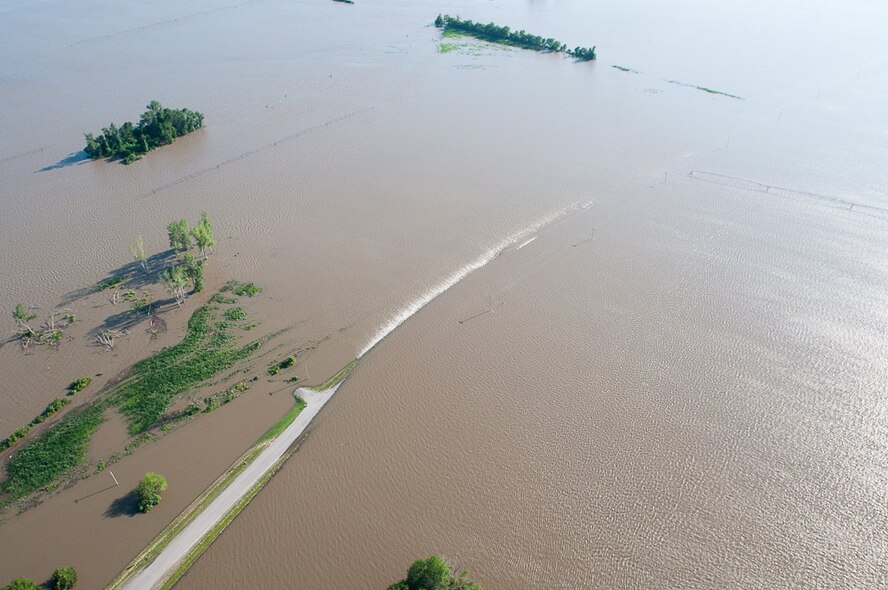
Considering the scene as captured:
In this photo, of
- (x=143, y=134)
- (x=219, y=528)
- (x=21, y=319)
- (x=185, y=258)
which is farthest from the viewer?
(x=143, y=134)

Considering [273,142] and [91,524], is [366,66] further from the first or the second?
[91,524]

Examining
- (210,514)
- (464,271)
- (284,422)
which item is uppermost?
(464,271)

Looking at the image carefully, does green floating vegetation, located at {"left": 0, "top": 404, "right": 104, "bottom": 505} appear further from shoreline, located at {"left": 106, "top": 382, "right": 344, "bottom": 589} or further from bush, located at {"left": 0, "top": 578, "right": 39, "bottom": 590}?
shoreline, located at {"left": 106, "top": 382, "right": 344, "bottom": 589}

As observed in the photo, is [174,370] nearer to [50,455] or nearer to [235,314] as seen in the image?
[235,314]

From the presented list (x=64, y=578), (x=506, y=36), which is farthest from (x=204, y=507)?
(x=506, y=36)

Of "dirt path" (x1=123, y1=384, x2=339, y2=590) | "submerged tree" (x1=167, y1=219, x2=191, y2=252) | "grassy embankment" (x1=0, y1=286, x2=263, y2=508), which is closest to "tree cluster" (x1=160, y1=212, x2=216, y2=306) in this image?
"submerged tree" (x1=167, y1=219, x2=191, y2=252)

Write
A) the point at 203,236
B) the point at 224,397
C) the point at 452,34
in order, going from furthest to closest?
the point at 452,34 < the point at 203,236 < the point at 224,397

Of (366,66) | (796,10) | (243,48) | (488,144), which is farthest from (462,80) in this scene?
(796,10)
